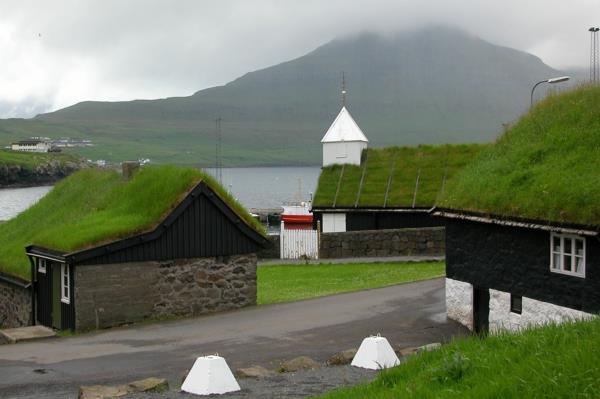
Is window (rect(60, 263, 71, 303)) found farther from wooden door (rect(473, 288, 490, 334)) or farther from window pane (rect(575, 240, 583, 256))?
window pane (rect(575, 240, 583, 256))

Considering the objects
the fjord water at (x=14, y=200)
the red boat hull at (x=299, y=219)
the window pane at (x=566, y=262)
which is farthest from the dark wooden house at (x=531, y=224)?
the fjord water at (x=14, y=200)

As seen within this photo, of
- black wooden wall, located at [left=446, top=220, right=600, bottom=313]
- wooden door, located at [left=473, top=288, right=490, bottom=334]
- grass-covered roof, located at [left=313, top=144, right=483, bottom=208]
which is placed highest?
grass-covered roof, located at [left=313, top=144, right=483, bottom=208]

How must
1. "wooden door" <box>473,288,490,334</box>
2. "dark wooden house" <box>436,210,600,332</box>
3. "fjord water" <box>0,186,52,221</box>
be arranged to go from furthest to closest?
"fjord water" <box>0,186,52,221</box> < "wooden door" <box>473,288,490,334</box> < "dark wooden house" <box>436,210,600,332</box>

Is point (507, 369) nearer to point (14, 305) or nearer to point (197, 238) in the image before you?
point (197, 238)

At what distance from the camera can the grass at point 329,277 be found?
27.9 m

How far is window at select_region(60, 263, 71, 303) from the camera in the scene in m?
22.5

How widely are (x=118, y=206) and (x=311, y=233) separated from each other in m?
16.1

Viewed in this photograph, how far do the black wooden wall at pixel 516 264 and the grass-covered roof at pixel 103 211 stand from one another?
715 cm

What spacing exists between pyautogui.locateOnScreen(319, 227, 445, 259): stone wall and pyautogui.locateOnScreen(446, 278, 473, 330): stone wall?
17.0m

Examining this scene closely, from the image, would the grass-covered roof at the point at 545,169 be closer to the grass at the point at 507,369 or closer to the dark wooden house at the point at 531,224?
the dark wooden house at the point at 531,224

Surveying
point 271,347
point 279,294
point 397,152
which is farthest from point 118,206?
point 397,152

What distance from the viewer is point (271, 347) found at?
1847 cm

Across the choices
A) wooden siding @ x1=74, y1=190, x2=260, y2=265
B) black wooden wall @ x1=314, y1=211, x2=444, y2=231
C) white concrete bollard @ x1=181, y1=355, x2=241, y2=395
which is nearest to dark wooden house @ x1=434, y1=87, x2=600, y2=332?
wooden siding @ x1=74, y1=190, x2=260, y2=265

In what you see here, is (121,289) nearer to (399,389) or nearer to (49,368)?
(49,368)
